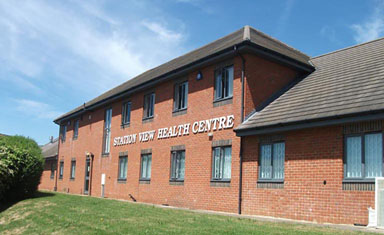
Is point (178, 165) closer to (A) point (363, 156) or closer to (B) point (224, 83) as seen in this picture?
(B) point (224, 83)

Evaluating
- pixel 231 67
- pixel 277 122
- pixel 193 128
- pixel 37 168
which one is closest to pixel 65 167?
pixel 37 168

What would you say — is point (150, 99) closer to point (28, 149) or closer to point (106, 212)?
point (28, 149)

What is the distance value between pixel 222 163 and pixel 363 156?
19.5 ft

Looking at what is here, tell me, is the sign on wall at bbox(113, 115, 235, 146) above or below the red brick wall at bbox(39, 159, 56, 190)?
above

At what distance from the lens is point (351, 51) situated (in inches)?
697

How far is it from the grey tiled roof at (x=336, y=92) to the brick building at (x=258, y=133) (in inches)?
2.1

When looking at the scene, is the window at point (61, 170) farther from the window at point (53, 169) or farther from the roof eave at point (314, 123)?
the roof eave at point (314, 123)

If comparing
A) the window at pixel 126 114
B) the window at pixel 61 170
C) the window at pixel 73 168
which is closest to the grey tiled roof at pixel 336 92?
the window at pixel 126 114

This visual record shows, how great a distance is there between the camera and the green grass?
10451 mm

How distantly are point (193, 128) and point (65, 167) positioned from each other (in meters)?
18.7

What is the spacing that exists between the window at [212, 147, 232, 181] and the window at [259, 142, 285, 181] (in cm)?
163

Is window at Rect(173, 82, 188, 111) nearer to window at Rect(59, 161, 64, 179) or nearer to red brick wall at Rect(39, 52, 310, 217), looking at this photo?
red brick wall at Rect(39, 52, 310, 217)

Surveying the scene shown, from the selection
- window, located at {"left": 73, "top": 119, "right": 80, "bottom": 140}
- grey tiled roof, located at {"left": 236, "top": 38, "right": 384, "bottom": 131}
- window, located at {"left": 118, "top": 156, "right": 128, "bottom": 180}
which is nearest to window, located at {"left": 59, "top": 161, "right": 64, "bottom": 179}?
window, located at {"left": 73, "top": 119, "right": 80, "bottom": 140}

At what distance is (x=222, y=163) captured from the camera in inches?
657
